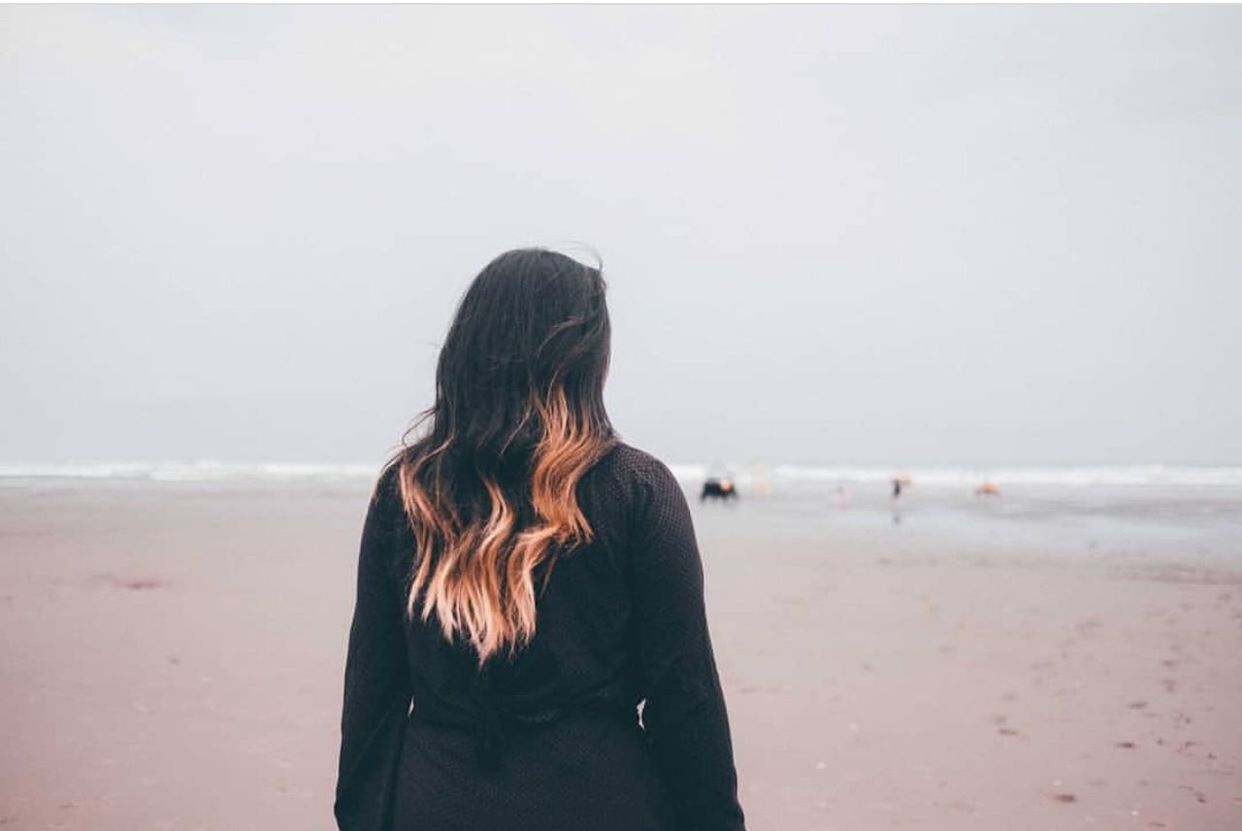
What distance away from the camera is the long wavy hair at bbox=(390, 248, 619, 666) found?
1.59m

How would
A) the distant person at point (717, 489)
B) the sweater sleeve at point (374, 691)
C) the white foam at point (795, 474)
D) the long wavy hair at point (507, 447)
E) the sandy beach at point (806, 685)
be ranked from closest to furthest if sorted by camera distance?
the long wavy hair at point (507, 447)
the sweater sleeve at point (374, 691)
the sandy beach at point (806, 685)
the distant person at point (717, 489)
the white foam at point (795, 474)

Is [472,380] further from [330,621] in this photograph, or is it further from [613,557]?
[330,621]

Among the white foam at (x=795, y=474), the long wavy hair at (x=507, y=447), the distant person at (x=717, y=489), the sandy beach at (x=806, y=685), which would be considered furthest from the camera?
the white foam at (x=795, y=474)

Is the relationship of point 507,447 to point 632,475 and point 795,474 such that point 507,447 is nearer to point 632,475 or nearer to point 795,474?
point 632,475

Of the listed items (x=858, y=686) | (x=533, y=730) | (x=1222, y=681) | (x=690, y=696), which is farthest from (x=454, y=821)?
(x=1222, y=681)

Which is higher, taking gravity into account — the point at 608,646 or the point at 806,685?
the point at 608,646

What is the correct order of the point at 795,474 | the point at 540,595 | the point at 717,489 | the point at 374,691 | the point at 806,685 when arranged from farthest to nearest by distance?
the point at 795,474 < the point at 717,489 < the point at 806,685 < the point at 374,691 < the point at 540,595

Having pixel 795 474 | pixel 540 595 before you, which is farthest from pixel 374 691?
pixel 795 474

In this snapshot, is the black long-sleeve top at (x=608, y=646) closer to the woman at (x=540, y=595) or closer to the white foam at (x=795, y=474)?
the woman at (x=540, y=595)

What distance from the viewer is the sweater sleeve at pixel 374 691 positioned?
1.74 metres

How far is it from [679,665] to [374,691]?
0.59 metres

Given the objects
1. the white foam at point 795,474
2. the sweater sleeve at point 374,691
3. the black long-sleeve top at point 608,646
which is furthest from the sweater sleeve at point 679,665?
the white foam at point 795,474

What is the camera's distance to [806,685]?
21.2 feet

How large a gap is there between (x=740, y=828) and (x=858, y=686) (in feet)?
16.6
